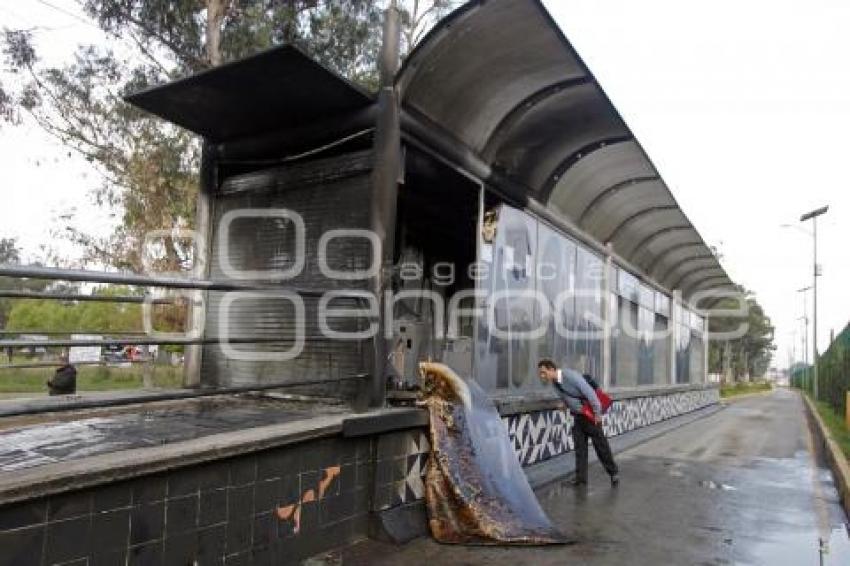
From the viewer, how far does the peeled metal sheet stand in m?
5.59

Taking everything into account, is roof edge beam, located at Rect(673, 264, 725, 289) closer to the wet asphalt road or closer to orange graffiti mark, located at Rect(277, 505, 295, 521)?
the wet asphalt road

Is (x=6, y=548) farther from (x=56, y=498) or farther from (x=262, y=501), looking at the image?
(x=262, y=501)

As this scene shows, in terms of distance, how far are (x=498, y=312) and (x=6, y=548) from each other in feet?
19.0

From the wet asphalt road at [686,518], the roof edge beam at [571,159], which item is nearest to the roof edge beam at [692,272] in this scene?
the wet asphalt road at [686,518]

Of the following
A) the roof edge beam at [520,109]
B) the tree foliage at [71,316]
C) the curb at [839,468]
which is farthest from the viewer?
the tree foliage at [71,316]

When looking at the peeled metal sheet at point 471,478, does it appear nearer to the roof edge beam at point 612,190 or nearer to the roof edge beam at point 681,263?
the roof edge beam at point 612,190

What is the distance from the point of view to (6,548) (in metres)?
3.04

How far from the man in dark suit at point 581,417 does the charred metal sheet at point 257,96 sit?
4.05 m

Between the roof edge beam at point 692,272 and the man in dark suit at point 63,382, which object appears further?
the roof edge beam at point 692,272

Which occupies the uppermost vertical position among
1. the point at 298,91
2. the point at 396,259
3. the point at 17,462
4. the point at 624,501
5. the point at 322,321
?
the point at 298,91

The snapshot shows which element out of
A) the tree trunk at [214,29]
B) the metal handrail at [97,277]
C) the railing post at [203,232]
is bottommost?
the metal handrail at [97,277]

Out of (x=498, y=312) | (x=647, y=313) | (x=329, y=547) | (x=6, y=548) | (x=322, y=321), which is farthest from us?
(x=647, y=313)

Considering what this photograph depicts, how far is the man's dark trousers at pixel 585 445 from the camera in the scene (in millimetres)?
8258

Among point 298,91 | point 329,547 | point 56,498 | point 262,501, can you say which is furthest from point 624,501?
point 56,498
